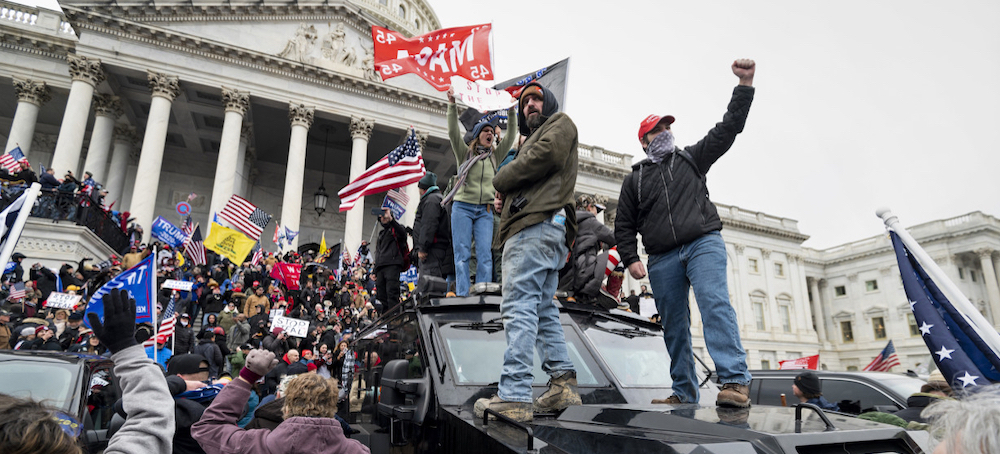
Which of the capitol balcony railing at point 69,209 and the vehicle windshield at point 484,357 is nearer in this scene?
the vehicle windshield at point 484,357

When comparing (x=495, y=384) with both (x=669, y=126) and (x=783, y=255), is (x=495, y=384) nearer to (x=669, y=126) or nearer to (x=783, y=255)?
(x=669, y=126)

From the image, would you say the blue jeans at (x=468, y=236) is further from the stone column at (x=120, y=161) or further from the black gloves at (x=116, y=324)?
the stone column at (x=120, y=161)

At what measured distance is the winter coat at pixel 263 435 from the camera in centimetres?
303

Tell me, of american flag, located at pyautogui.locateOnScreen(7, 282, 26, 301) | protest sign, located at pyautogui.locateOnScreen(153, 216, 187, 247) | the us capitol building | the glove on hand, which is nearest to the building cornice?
the us capitol building

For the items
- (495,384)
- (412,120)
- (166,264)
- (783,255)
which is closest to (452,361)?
(495,384)

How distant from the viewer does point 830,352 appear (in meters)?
62.9

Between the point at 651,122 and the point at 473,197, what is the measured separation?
2602 mm

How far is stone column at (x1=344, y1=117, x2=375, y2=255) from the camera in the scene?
84.4 feet

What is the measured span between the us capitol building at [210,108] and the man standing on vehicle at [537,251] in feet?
61.1

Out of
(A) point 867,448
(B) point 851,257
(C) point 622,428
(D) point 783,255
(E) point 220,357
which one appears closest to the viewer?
(A) point 867,448

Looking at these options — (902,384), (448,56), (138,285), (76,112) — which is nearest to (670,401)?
(902,384)

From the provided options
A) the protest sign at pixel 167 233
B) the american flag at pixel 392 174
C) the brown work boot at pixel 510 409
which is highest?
the protest sign at pixel 167 233

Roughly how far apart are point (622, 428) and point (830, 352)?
237ft

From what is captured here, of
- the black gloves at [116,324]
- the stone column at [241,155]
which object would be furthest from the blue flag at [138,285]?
the stone column at [241,155]
